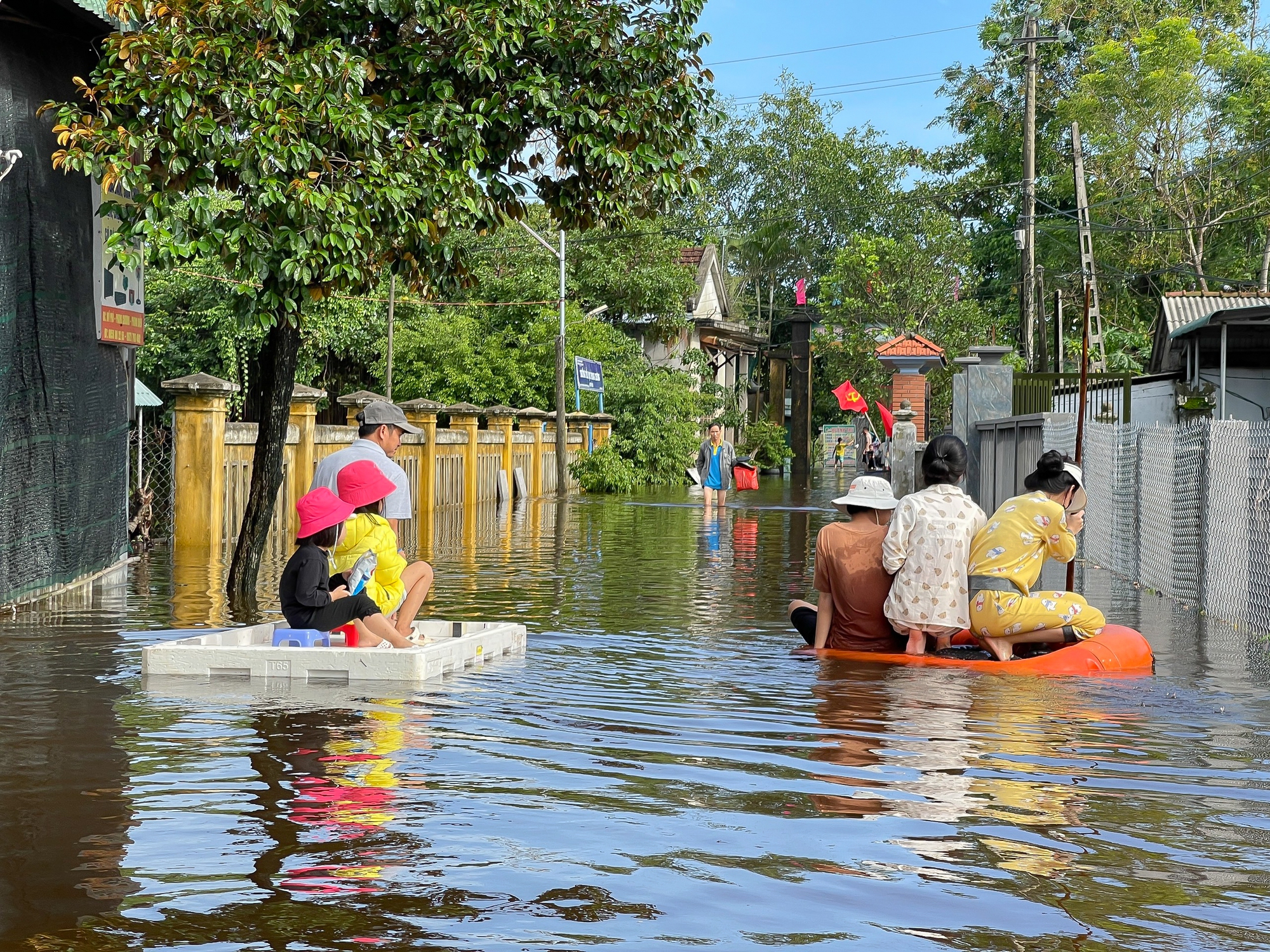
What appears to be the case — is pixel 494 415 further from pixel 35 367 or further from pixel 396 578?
pixel 396 578

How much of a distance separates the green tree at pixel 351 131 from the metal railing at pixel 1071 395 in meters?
A: 10.6

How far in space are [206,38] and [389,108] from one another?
1604 millimetres

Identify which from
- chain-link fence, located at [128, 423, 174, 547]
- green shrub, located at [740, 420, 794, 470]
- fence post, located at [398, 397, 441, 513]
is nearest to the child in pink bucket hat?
chain-link fence, located at [128, 423, 174, 547]

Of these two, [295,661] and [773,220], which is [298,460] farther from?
[773,220]

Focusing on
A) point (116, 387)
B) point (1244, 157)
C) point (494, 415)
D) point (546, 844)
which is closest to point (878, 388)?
point (1244, 157)

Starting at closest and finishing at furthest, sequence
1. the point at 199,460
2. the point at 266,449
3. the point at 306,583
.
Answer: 1. the point at 306,583
2. the point at 266,449
3. the point at 199,460

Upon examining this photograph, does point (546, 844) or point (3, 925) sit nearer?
point (3, 925)

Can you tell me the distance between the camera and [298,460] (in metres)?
19.6

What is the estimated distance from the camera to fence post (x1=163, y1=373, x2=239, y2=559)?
16.8 metres

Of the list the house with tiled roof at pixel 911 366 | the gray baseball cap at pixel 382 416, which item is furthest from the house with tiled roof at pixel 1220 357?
the gray baseball cap at pixel 382 416

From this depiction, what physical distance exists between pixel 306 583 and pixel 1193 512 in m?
8.11

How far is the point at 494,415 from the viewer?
30969 mm

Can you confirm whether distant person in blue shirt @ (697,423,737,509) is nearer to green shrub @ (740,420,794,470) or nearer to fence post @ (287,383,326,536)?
fence post @ (287,383,326,536)

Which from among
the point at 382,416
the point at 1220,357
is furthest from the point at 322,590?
the point at 1220,357
